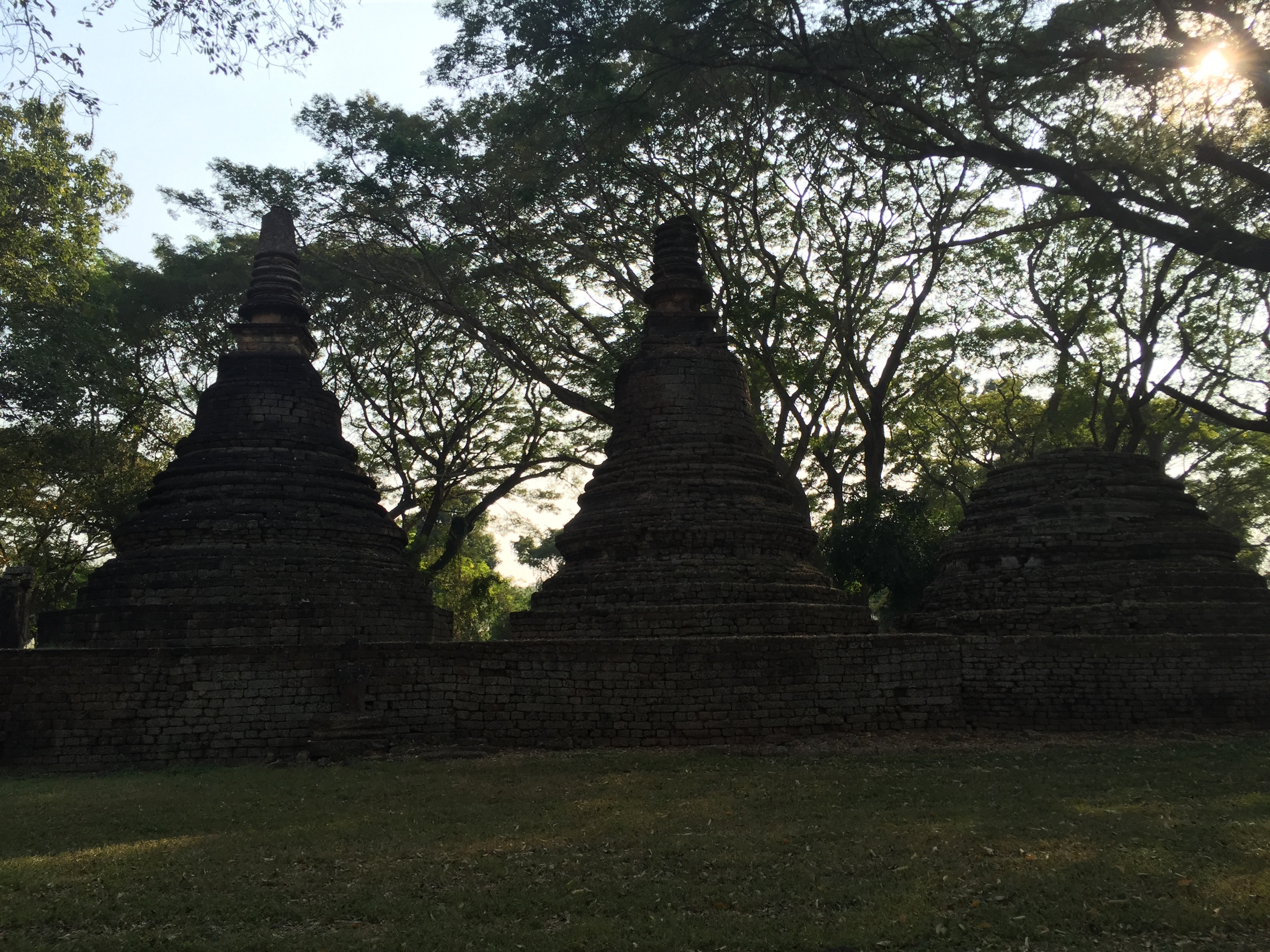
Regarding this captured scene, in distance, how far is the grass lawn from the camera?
5.46 metres

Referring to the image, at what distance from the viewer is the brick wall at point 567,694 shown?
452 inches

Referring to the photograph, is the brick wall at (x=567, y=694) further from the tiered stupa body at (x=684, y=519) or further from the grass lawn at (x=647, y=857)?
the tiered stupa body at (x=684, y=519)

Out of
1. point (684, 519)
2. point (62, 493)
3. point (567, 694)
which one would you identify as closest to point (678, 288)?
point (684, 519)

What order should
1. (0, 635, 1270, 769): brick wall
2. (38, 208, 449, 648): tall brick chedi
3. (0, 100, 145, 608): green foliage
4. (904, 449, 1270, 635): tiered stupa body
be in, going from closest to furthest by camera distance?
(0, 635, 1270, 769): brick wall
(38, 208, 449, 648): tall brick chedi
(904, 449, 1270, 635): tiered stupa body
(0, 100, 145, 608): green foliage

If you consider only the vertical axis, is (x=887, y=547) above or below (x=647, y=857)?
above

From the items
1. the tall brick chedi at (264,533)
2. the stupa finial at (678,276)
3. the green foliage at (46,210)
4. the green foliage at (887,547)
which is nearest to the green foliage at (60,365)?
the green foliage at (46,210)

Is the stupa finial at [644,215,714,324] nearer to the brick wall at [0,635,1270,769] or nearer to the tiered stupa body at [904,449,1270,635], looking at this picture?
the tiered stupa body at [904,449,1270,635]

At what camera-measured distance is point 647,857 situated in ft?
22.8

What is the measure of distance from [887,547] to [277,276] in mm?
12136

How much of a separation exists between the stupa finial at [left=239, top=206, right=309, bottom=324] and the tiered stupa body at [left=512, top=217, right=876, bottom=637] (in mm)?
5385

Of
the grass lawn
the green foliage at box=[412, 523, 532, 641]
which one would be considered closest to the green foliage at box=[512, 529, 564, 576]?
the green foliage at box=[412, 523, 532, 641]

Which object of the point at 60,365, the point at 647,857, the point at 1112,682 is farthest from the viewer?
the point at 60,365

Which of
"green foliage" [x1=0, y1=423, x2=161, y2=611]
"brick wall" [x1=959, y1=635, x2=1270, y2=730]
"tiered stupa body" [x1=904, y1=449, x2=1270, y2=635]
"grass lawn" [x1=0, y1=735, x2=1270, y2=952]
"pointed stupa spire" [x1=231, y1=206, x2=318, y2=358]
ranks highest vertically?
"pointed stupa spire" [x1=231, y1=206, x2=318, y2=358]

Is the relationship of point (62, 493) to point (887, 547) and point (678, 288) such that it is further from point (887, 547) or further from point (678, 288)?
point (887, 547)
